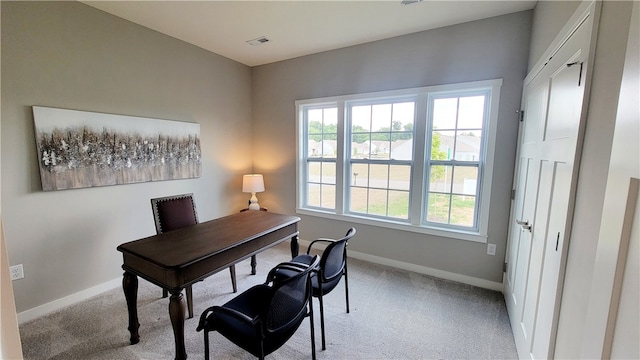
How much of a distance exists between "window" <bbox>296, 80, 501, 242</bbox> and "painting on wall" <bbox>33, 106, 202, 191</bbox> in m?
1.58

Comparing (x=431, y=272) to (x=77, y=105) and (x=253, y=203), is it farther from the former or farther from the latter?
(x=77, y=105)

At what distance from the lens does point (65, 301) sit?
236 centimetres

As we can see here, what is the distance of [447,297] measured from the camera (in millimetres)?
2549

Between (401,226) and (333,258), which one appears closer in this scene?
(333,258)

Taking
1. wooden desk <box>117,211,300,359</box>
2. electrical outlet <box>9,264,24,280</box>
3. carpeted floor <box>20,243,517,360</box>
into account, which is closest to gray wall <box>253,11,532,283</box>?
carpeted floor <box>20,243,517,360</box>

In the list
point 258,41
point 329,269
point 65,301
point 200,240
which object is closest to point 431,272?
point 329,269

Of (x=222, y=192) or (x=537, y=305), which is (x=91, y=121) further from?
(x=537, y=305)

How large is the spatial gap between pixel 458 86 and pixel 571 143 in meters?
1.69

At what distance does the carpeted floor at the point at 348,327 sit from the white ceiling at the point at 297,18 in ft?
8.89

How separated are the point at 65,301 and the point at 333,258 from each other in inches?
98.6

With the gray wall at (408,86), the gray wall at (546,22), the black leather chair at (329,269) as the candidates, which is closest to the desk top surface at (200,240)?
the black leather chair at (329,269)

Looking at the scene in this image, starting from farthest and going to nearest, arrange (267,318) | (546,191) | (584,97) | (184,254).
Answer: (184,254) < (546,191) < (267,318) < (584,97)

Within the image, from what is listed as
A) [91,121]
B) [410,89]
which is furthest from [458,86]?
[91,121]

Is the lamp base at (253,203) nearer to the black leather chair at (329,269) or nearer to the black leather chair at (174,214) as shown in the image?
the black leather chair at (174,214)
